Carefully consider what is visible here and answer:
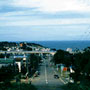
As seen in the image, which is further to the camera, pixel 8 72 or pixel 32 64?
pixel 32 64

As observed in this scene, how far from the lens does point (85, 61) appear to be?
35.4 meters

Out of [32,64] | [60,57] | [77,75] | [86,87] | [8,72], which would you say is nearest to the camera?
[86,87]

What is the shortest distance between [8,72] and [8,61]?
1288cm

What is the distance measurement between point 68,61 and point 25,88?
92.4 ft

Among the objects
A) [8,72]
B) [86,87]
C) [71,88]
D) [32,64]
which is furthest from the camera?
[32,64]

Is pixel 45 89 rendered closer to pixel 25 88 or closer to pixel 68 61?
pixel 25 88

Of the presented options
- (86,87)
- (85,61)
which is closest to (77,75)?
(85,61)

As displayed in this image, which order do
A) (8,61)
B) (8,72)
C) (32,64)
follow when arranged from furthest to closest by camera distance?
(32,64)
(8,61)
(8,72)

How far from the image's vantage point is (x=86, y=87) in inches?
1022

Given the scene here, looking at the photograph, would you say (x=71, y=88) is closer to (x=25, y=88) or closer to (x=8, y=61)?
(x=25, y=88)

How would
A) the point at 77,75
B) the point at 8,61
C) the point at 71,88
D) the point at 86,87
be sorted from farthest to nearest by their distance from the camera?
the point at 8,61, the point at 77,75, the point at 71,88, the point at 86,87

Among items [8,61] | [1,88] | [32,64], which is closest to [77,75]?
[1,88]

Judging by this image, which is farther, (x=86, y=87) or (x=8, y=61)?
(x=8, y=61)

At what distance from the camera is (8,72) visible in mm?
39156
